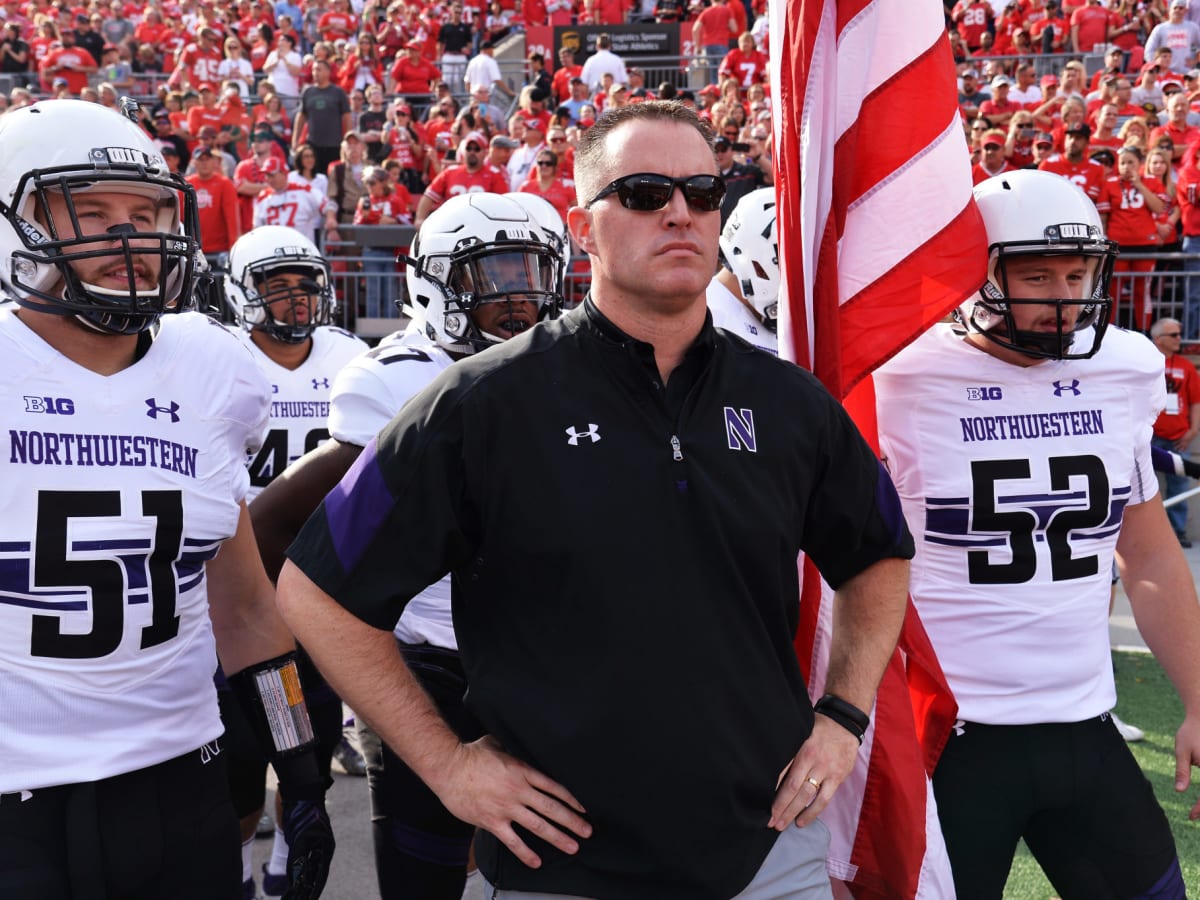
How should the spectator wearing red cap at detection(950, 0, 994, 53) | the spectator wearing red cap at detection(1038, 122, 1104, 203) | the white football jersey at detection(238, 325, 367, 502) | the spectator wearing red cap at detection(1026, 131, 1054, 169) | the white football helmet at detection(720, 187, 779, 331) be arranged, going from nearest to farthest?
1. the white football helmet at detection(720, 187, 779, 331)
2. the white football jersey at detection(238, 325, 367, 502)
3. the spectator wearing red cap at detection(1038, 122, 1104, 203)
4. the spectator wearing red cap at detection(1026, 131, 1054, 169)
5. the spectator wearing red cap at detection(950, 0, 994, 53)

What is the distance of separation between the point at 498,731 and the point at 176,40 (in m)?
19.3

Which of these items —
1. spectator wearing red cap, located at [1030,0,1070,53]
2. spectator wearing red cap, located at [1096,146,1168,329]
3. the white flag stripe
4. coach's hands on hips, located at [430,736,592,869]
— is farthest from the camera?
spectator wearing red cap, located at [1030,0,1070,53]

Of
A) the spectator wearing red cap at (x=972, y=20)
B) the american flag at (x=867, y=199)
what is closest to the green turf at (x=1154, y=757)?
the american flag at (x=867, y=199)

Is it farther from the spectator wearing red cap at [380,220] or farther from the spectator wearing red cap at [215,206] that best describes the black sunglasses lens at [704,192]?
the spectator wearing red cap at [215,206]

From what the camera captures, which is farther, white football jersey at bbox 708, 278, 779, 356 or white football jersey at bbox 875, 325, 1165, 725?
white football jersey at bbox 708, 278, 779, 356

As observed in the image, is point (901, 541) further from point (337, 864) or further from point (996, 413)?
point (337, 864)

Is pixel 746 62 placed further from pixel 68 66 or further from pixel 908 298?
pixel 908 298

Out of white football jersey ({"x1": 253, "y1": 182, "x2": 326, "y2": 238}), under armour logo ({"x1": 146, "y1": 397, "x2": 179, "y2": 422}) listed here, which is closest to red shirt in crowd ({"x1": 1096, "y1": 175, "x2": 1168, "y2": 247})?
white football jersey ({"x1": 253, "y1": 182, "x2": 326, "y2": 238})

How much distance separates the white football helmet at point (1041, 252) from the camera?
10.5 feet

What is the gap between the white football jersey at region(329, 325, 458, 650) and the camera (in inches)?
130

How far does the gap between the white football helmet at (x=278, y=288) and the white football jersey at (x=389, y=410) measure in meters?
2.10

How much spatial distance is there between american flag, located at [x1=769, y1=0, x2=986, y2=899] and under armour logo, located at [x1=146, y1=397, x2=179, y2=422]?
1440mm

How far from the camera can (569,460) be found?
2123mm

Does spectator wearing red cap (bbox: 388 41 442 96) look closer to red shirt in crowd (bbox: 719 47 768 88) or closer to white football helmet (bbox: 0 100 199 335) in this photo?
red shirt in crowd (bbox: 719 47 768 88)
